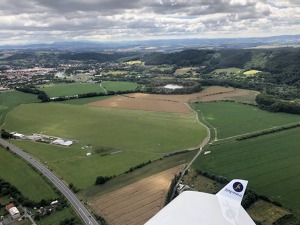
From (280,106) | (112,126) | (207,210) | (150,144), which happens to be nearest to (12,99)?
(112,126)

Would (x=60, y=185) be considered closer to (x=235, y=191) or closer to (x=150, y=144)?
(x=150, y=144)

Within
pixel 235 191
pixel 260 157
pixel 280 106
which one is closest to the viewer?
pixel 235 191

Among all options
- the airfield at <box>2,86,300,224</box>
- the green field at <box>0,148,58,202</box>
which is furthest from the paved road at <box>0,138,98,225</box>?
the green field at <box>0,148,58,202</box>

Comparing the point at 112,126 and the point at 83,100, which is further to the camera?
the point at 83,100

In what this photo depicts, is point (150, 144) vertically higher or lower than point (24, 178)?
lower

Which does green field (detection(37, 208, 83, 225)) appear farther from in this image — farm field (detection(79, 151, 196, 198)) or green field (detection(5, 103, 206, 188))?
green field (detection(5, 103, 206, 188))

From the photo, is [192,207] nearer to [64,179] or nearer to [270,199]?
[270,199]

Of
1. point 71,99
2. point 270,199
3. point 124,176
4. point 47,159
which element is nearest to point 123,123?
point 47,159
